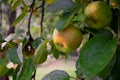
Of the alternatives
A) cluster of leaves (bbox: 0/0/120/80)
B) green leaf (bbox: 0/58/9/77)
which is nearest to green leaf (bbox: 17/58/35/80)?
cluster of leaves (bbox: 0/0/120/80)

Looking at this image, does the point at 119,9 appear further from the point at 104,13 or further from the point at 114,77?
the point at 114,77

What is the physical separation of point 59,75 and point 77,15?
0.53 ft

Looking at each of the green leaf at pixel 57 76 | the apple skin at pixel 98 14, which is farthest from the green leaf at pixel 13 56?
the apple skin at pixel 98 14

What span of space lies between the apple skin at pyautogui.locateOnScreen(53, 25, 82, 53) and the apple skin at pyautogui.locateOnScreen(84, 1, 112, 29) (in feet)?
0.15

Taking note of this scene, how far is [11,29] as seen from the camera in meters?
1.65

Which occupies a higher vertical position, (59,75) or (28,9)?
(28,9)

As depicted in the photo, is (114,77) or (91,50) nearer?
(91,50)

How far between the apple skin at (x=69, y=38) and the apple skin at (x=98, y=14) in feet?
0.15

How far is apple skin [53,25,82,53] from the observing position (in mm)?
817

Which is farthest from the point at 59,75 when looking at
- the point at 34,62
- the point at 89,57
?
the point at 89,57

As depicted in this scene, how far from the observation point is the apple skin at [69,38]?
32.2 inches

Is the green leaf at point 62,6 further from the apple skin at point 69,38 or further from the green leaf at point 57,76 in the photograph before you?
the green leaf at point 57,76

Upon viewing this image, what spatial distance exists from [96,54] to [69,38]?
15 cm

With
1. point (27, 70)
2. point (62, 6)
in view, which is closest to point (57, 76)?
point (27, 70)
